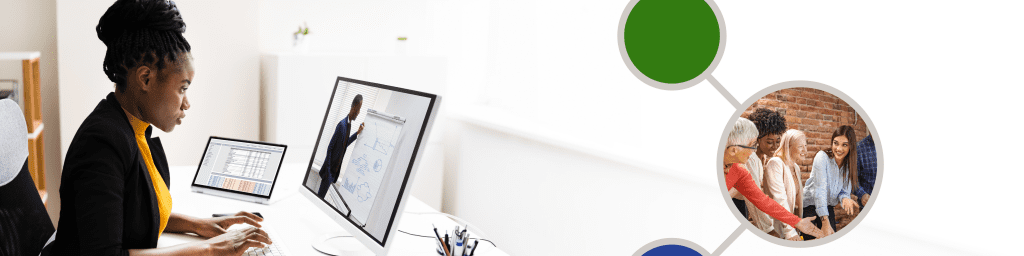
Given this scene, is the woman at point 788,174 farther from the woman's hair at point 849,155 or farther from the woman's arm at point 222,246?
the woman's arm at point 222,246

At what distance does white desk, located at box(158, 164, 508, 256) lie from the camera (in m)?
1.59

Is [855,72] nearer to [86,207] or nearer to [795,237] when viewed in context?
[795,237]

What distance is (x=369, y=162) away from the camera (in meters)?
1.46

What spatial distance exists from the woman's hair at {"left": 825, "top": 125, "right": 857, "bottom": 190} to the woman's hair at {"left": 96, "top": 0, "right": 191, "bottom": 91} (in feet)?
3.66

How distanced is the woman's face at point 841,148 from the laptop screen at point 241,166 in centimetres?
148

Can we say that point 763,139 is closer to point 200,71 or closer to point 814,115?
point 814,115

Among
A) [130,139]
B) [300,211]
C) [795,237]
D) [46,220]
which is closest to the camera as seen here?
[795,237]

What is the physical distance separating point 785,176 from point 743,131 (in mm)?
86

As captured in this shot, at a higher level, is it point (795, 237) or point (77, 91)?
point (795, 237)

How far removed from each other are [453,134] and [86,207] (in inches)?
105

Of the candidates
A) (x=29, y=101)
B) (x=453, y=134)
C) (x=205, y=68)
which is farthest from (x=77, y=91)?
(x=453, y=134)

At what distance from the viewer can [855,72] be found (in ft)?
6.51

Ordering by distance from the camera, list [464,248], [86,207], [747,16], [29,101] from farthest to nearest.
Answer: [29,101] → [747,16] → [464,248] → [86,207]

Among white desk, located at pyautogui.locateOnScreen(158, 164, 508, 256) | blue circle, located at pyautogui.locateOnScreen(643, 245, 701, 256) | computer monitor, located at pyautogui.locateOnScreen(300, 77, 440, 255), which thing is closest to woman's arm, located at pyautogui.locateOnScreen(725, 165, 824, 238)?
blue circle, located at pyautogui.locateOnScreen(643, 245, 701, 256)
